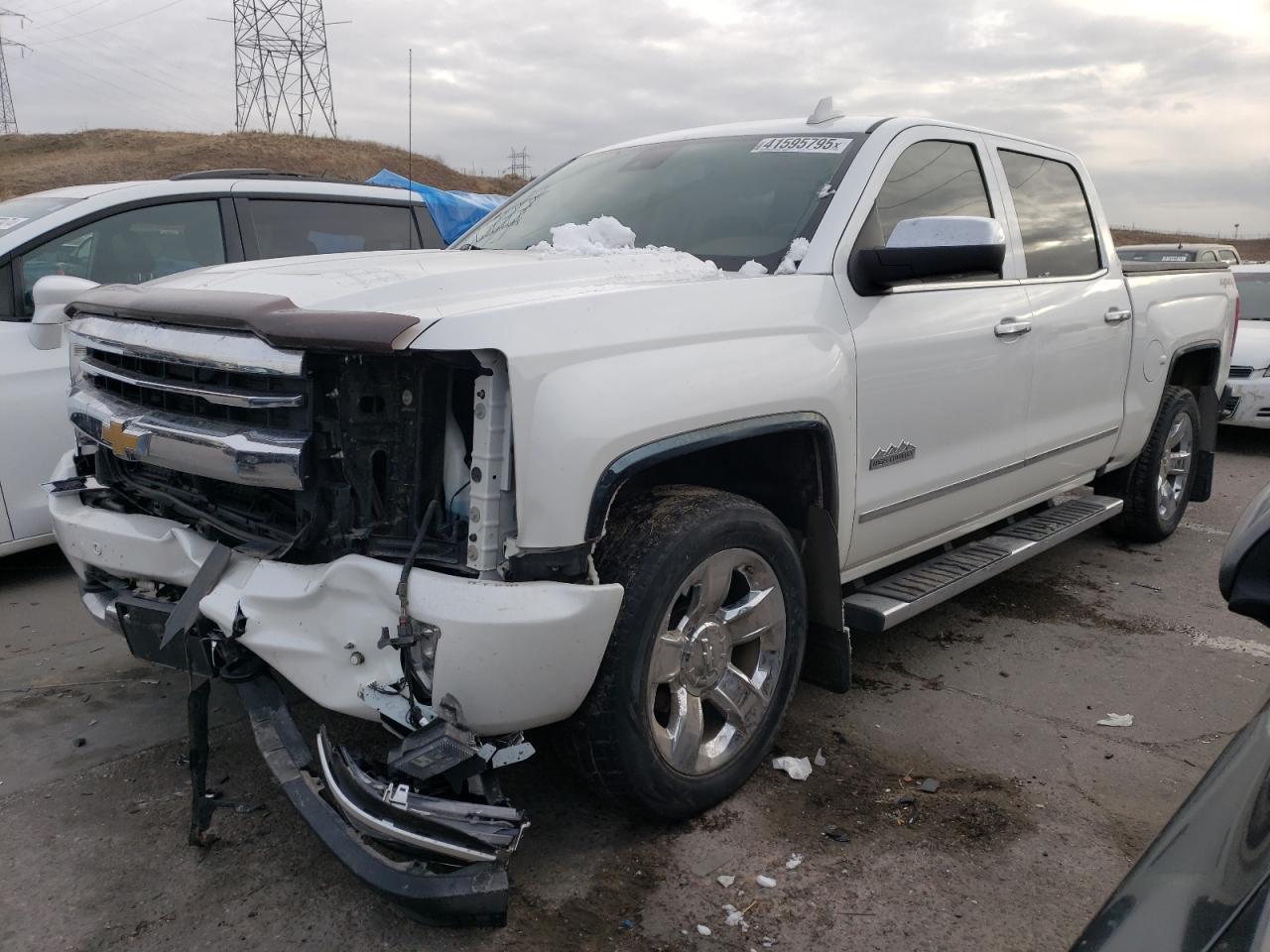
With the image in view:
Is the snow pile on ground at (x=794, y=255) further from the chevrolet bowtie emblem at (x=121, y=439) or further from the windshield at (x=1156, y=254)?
the windshield at (x=1156, y=254)

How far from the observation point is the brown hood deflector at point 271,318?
2.23m

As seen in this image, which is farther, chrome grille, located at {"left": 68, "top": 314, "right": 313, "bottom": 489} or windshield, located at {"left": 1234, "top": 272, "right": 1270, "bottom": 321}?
windshield, located at {"left": 1234, "top": 272, "right": 1270, "bottom": 321}

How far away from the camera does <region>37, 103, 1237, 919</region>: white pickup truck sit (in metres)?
2.29

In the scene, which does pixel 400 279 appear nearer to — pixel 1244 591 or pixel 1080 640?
pixel 1244 591

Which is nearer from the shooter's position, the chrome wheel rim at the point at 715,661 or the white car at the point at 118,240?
the chrome wheel rim at the point at 715,661

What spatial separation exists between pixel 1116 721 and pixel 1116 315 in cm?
198

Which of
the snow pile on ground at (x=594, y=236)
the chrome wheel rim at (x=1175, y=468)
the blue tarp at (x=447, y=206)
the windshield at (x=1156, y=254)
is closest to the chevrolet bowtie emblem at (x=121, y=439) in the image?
the snow pile on ground at (x=594, y=236)

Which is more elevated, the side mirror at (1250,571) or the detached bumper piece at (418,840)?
the side mirror at (1250,571)

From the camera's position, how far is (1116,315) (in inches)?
185

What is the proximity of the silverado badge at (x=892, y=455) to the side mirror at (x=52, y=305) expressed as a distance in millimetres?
2733

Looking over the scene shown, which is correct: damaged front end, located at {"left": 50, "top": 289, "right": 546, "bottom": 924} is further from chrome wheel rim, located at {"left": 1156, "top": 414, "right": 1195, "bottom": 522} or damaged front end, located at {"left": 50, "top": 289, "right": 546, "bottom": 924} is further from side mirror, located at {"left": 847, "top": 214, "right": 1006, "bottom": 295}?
chrome wheel rim, located at {"left": 1156, "top": 414, "right": 1195, "bottom": 522}

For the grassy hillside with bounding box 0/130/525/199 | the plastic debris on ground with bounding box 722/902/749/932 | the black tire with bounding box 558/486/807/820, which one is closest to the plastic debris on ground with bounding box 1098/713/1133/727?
the black tire with bounding box 558/486/807/820

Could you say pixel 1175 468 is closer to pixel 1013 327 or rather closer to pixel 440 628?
pixel 1013 327

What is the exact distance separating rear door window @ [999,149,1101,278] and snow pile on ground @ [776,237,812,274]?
1414 millimetres
